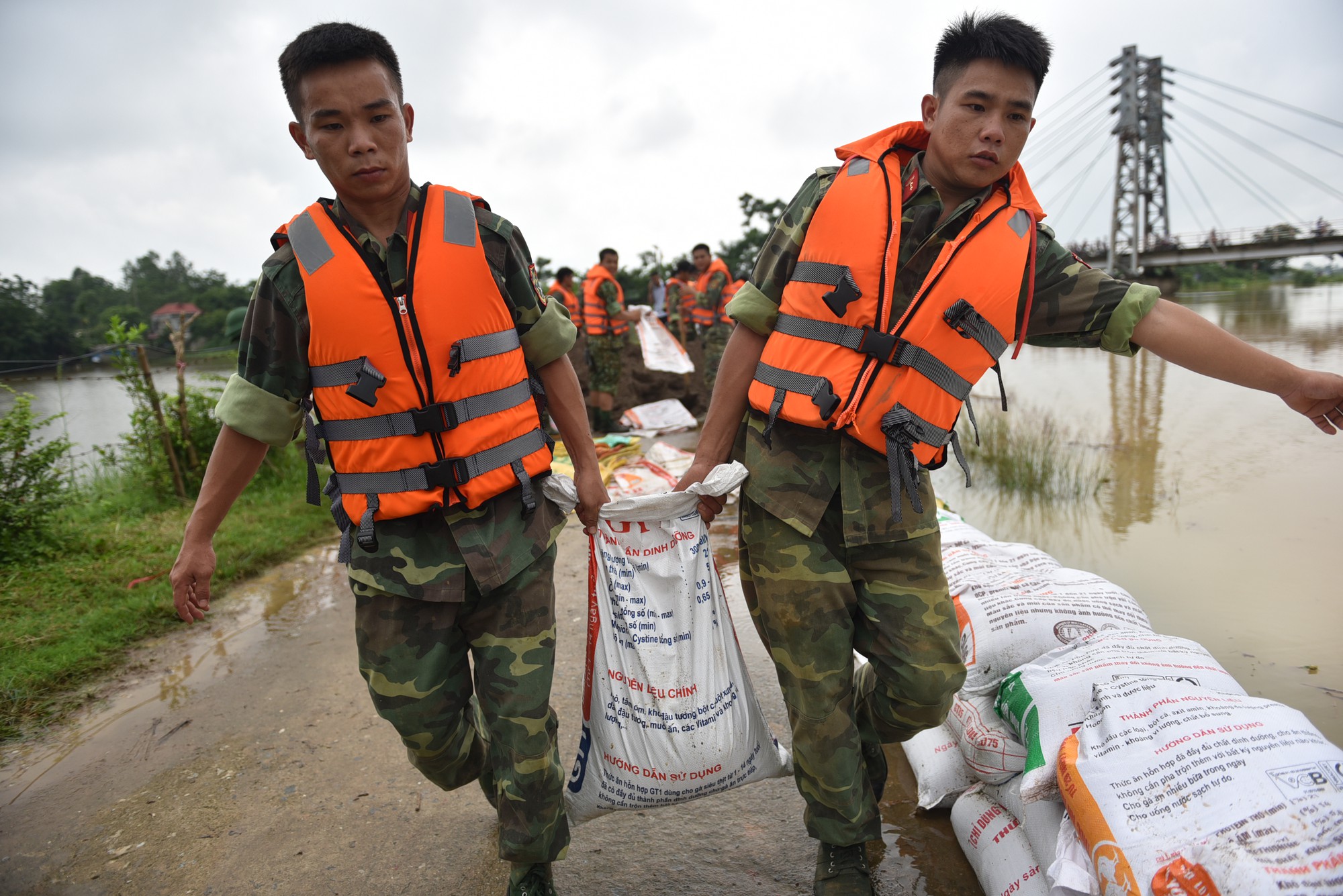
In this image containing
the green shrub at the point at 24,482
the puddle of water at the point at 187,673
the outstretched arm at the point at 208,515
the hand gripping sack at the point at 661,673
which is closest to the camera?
the outstretched arm at the point at 208,515

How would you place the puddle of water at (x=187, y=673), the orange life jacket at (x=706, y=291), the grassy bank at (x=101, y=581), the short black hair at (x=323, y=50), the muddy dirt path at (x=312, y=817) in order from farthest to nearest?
the orange life jacket at (x=706, y=291) → the grassy bank at (x=101, y=581) → the puddle of water at (x=187, y=673) → the muddy dirt path at (x=312, y=817) → the short black hair at (x=323, y=50)

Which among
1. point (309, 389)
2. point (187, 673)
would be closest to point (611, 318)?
point (187, 673)

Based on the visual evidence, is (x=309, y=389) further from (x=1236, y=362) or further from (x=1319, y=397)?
(x=1319, y=397)

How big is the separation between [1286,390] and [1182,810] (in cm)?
94

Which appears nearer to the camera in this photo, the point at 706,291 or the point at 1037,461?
the point at 1037,461

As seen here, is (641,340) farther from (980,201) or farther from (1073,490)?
(980,201)

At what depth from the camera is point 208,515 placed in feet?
5.78

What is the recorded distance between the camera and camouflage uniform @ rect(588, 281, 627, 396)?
9.23m

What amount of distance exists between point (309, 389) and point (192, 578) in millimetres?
500

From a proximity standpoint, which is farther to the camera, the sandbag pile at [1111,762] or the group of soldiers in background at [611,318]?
the group of soldiers in background at [611,318]

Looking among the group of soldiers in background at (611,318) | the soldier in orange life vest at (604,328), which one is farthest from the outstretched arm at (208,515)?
the soldier in orange life vest at (604,328)

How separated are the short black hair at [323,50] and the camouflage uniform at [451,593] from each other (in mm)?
281

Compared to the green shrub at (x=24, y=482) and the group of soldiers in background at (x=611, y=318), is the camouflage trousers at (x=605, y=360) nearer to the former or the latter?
the group of soldiers in background at (x=611, y=318)

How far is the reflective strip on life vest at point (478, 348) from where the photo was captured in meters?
1.72
